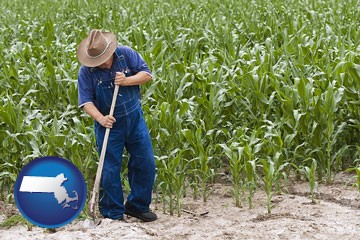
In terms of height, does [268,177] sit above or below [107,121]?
below

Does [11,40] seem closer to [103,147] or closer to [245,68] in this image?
[245,68]

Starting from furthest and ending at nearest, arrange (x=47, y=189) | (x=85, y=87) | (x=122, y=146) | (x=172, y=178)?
(x=172, y=178) → (x=122, y=146) → (x=85, y=87) → (x=47, y=189)

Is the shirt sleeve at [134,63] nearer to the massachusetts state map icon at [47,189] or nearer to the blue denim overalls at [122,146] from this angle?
the blue denim overalls at [122,146]

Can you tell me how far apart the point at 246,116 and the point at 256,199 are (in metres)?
1.15

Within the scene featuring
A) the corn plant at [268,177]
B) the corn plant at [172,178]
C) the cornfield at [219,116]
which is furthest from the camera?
the cornfield at [219,116]

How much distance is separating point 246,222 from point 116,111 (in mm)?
1136

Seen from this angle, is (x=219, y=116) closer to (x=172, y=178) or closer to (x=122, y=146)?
(x=172, y=178)

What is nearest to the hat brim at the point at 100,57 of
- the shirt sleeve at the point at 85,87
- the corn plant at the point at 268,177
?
the shirt sleeve at the point at 85,87

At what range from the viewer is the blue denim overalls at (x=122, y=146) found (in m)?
5.23

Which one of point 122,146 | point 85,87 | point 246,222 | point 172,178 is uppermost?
point 85,87

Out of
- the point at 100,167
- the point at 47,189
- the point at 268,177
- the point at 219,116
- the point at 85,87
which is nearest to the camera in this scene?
the point at 47,189

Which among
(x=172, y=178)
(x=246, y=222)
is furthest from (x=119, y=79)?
(x=246, y=222)

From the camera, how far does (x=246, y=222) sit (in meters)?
5.36

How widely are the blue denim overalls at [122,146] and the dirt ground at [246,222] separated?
0.19m
